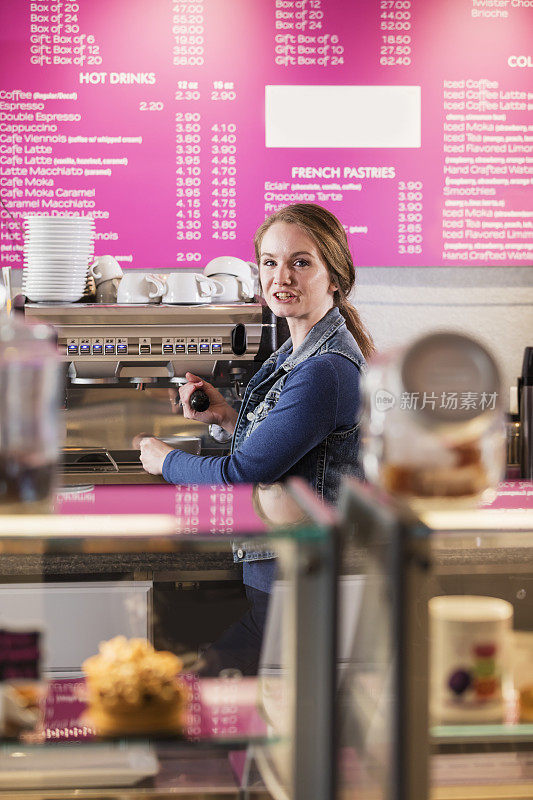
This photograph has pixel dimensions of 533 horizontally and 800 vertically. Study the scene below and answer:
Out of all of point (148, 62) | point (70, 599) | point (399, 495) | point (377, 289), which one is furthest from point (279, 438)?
point (148, 62)

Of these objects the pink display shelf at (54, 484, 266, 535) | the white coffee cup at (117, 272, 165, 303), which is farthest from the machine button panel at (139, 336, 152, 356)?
the pink display shelf at (54, 484, 266, 535)

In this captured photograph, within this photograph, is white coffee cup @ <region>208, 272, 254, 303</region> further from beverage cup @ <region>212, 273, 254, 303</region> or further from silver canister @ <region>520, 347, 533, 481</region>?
silver canister @ <region>520, 347, 533, 481</region>

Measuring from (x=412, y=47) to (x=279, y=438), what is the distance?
6.88ft

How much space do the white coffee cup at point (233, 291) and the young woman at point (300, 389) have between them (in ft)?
1.93

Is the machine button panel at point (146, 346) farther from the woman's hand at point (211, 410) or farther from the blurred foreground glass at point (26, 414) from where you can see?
the blurred foreground glass at point (26, 414)

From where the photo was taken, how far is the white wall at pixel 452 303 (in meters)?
3.32

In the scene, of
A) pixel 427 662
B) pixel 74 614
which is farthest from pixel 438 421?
pixel 74 614

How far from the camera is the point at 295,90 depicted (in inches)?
126

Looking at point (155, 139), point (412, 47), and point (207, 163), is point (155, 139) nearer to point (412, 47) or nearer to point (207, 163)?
point (207, 163)

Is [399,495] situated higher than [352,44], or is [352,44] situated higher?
[352,44]

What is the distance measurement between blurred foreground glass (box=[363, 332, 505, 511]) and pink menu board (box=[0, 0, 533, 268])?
2.37 metres

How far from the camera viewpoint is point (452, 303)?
132 inches

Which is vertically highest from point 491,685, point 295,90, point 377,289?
point 295,90

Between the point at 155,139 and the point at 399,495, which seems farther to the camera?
the point at 155,139
